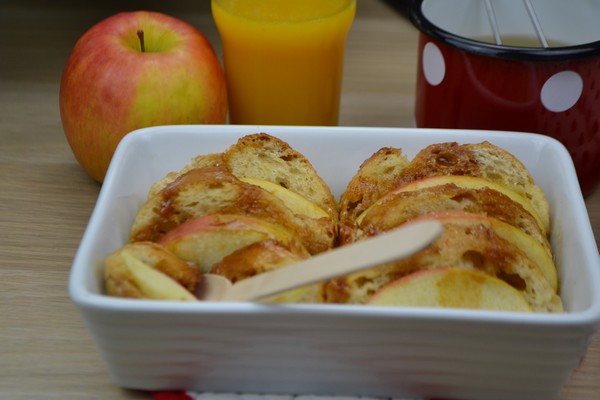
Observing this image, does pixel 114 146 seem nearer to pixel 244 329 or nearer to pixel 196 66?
pixel 196 66

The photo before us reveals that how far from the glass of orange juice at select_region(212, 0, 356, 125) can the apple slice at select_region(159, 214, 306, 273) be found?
0.43 m

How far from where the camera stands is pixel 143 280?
0.62 m

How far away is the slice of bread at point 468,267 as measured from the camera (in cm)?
65

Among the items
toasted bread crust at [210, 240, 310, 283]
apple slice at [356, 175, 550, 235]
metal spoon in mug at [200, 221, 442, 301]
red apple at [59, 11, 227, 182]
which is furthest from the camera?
red apple at [59, 11, 227, 182]

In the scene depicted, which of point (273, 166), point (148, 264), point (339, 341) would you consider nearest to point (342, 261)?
point (339, 341)

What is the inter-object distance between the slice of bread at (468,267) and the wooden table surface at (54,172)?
0.43ft

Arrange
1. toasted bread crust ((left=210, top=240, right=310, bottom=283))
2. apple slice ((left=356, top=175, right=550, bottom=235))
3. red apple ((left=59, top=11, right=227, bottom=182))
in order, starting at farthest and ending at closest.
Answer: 1. red apple ((left=59, top=11, right=227, bottom=182))
2. apple slice ((left=356, top=175, right=550, bottom=235))
3. toasted bread crust ((left=210, top=240, right=310, bottom=283))

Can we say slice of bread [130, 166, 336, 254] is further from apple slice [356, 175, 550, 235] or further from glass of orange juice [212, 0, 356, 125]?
glass of orange juice [212, 0, 356, 125]

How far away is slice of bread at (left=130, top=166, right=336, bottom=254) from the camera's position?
724 mm

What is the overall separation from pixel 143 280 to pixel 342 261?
0.59 ft

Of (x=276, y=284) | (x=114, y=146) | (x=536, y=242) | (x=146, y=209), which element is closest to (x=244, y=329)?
(x=276, y=284)

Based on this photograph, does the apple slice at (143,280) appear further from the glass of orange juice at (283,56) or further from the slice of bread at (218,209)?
the glass of orange juice at (283,56)

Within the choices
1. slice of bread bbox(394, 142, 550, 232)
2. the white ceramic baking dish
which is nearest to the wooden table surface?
the white ceramic baking dish

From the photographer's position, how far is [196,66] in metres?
1.00
